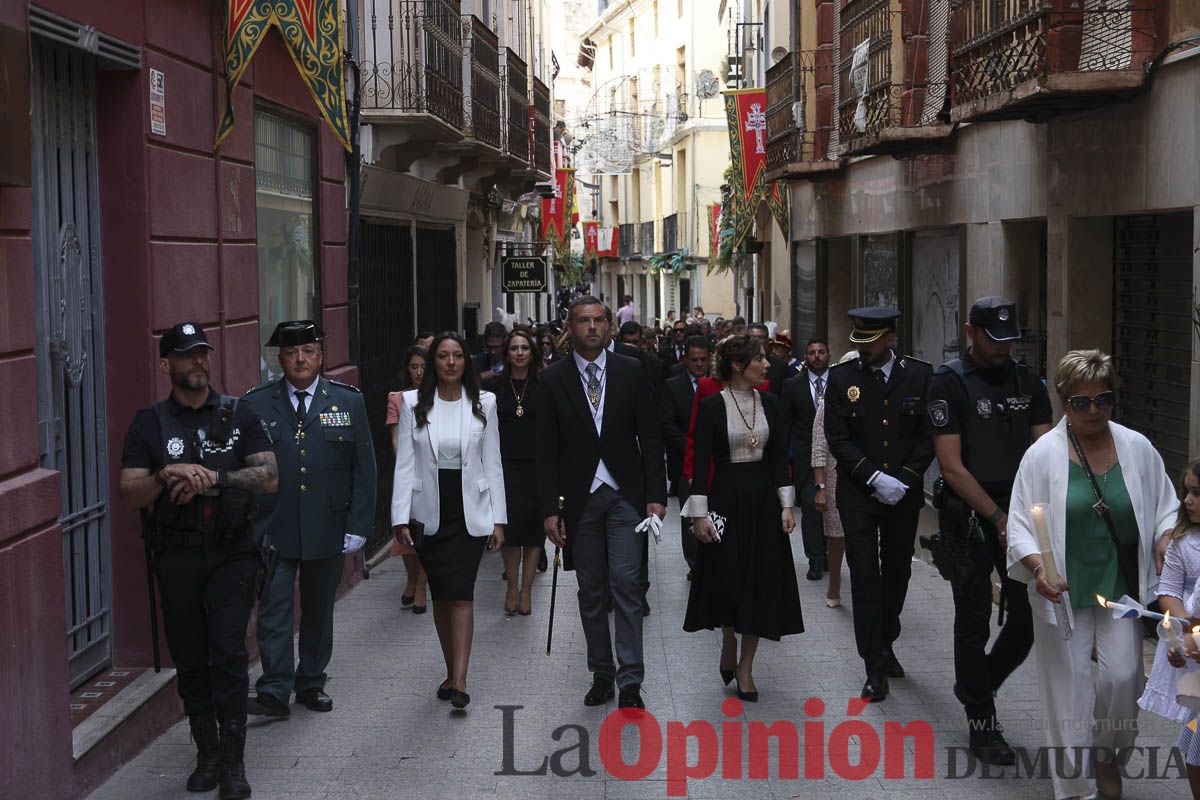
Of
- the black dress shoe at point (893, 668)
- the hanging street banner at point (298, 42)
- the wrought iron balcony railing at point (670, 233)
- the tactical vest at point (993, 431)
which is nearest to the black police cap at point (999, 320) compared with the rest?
the tactical vest at point (993, 431)

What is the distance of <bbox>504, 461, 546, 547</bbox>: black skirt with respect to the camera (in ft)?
34.1

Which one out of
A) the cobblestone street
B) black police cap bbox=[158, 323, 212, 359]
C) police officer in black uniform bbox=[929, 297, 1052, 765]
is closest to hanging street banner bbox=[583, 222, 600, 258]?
the cobblestone street

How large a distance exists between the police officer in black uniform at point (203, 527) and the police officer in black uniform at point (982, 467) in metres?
3.04

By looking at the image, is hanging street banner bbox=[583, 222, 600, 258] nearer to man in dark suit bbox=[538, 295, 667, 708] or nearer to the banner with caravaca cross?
the banner with caravaca cross

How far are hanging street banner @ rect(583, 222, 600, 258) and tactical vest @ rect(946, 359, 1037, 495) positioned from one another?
194ft

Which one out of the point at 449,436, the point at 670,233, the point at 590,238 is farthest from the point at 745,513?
the point at 590,238

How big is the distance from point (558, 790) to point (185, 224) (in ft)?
12.2

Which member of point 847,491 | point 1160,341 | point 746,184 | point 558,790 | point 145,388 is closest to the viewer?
point 558,790

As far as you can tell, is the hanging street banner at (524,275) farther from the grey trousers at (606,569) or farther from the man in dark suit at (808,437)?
the grey trousers at (606,569)

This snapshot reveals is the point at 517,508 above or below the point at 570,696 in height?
above

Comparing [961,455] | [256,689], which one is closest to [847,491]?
[961,455]

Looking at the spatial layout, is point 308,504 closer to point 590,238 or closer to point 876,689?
point 876,689

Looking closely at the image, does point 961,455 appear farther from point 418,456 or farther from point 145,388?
point 145,388

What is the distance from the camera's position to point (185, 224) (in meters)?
8.05
